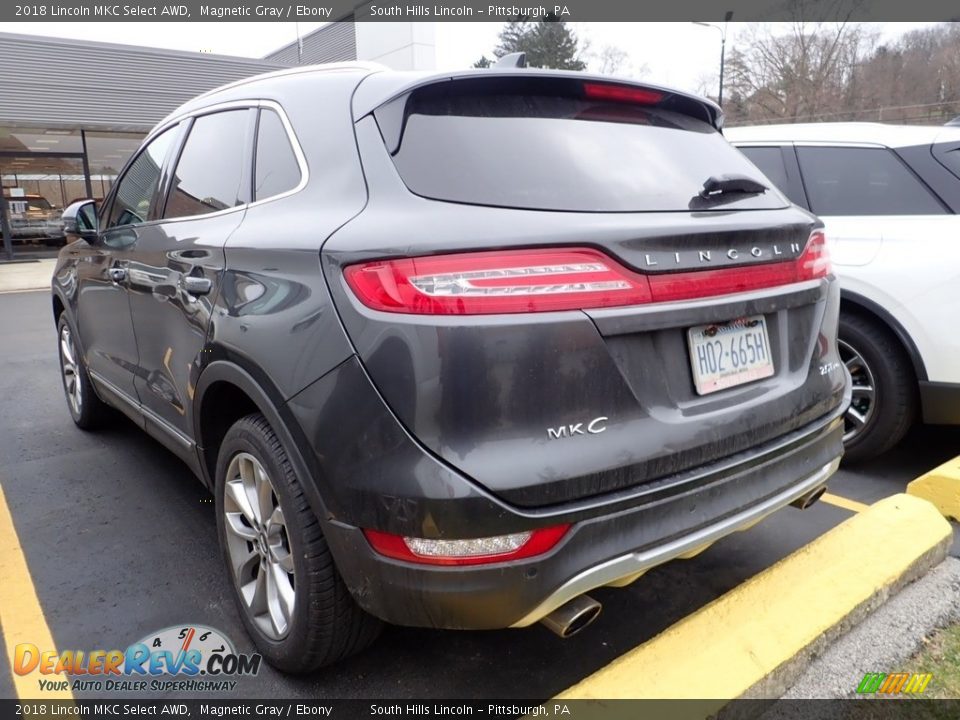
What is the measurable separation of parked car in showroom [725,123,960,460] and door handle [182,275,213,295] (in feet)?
10.1

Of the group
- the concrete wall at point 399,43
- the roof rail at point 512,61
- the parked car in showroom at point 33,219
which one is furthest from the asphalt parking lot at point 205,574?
the concrete wall at point 399,43

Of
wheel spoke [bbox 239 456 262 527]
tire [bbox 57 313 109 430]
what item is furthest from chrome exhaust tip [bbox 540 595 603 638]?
tire [bbox 57 313 109 430]

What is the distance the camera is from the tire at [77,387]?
4.37m

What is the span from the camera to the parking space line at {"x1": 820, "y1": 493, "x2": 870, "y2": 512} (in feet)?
10.9

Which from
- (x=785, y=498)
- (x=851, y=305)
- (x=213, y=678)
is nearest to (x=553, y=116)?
(x=785, y=498)

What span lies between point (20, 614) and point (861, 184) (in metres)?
4.39

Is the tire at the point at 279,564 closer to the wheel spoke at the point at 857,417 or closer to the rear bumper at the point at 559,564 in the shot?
the rear bumper at the point at 559,564

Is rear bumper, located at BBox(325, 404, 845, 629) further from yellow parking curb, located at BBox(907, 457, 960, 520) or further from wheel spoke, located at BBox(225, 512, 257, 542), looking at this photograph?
Result: yellow parking curb, located at BBox(907, 457, 960, 520)

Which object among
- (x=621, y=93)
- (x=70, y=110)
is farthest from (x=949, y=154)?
(x=70, y=110)

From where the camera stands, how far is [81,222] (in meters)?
3.89

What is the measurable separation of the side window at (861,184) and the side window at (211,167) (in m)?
3.10

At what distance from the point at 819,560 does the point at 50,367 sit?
267 inches

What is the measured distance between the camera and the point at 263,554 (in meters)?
2.25

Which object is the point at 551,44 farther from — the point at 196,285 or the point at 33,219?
the point at 196,285
